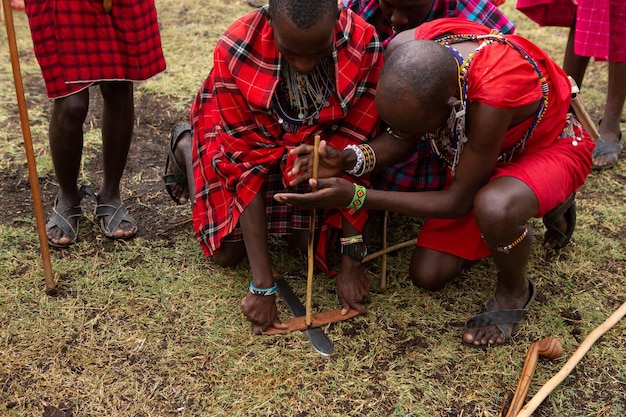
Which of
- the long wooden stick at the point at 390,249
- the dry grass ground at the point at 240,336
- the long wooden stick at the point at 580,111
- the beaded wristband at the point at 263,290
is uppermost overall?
the long wooden stick at the point at 580,111

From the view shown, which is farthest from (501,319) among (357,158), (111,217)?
(111,217)

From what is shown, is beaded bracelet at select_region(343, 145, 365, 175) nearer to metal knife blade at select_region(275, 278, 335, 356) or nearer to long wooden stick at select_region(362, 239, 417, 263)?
long wooden stick at select_region(362, 239, 417, 263)

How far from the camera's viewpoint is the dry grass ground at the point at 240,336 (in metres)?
2.13

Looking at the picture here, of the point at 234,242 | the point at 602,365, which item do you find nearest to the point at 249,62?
the point at 234,242

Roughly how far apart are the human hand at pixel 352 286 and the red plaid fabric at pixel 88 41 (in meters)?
1.14

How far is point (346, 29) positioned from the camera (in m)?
2.29

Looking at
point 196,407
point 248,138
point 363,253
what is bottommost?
point 196,407

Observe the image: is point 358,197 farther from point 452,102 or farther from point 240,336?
point 240,336

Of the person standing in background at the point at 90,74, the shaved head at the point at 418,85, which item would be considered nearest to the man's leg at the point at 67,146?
the person standing in background at the point at 90,74

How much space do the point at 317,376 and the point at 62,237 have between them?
1305mm

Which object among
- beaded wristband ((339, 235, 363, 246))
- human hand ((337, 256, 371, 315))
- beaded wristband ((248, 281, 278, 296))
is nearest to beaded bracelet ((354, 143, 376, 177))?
beaded wristband ((339, 235, 363, 246))

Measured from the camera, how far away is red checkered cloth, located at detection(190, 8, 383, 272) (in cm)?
229

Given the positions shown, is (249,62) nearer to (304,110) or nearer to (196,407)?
(304,110)

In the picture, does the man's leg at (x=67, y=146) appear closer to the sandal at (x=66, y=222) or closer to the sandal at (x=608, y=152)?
the sandal at (x=66, y=222)
